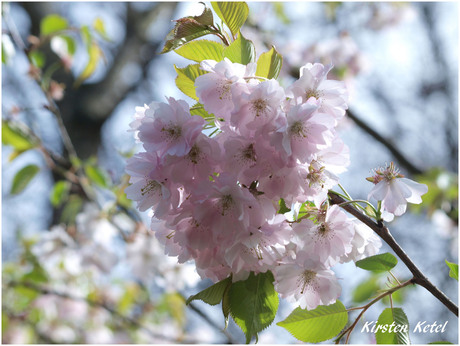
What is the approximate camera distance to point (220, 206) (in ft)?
1.86

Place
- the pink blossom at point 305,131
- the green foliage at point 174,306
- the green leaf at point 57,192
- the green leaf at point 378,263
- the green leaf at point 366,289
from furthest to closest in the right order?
the green foliage at point 174,306
the green leaf at point 57,192
the green leaf at point 366,289
the green leaf at point 378,263
the pink blossom at point 305,131

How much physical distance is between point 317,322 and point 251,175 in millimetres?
256

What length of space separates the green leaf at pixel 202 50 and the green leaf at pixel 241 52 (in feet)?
0.08

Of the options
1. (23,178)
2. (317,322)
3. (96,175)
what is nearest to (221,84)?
(317,322)

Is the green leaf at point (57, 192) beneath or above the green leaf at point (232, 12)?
beneath

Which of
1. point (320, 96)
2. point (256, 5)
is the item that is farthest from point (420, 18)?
point (320, 96)

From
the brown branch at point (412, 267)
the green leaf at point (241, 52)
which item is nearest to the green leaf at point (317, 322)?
the brown branch at point (412, 267)

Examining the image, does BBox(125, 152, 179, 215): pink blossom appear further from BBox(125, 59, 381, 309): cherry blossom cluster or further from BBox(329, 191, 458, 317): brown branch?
BBox(329, 191, 458, 317): brown branch

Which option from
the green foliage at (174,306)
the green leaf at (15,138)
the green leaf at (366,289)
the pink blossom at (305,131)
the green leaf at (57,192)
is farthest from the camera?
the green foliage at (174,306)

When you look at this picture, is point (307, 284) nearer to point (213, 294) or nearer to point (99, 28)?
point (213, 294)

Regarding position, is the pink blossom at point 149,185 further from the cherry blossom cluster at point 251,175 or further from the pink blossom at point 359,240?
the pink blossom at point 359,240

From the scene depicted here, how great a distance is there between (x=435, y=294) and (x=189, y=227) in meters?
0.32

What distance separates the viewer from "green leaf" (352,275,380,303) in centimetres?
143

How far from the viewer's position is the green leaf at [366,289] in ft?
4.68
